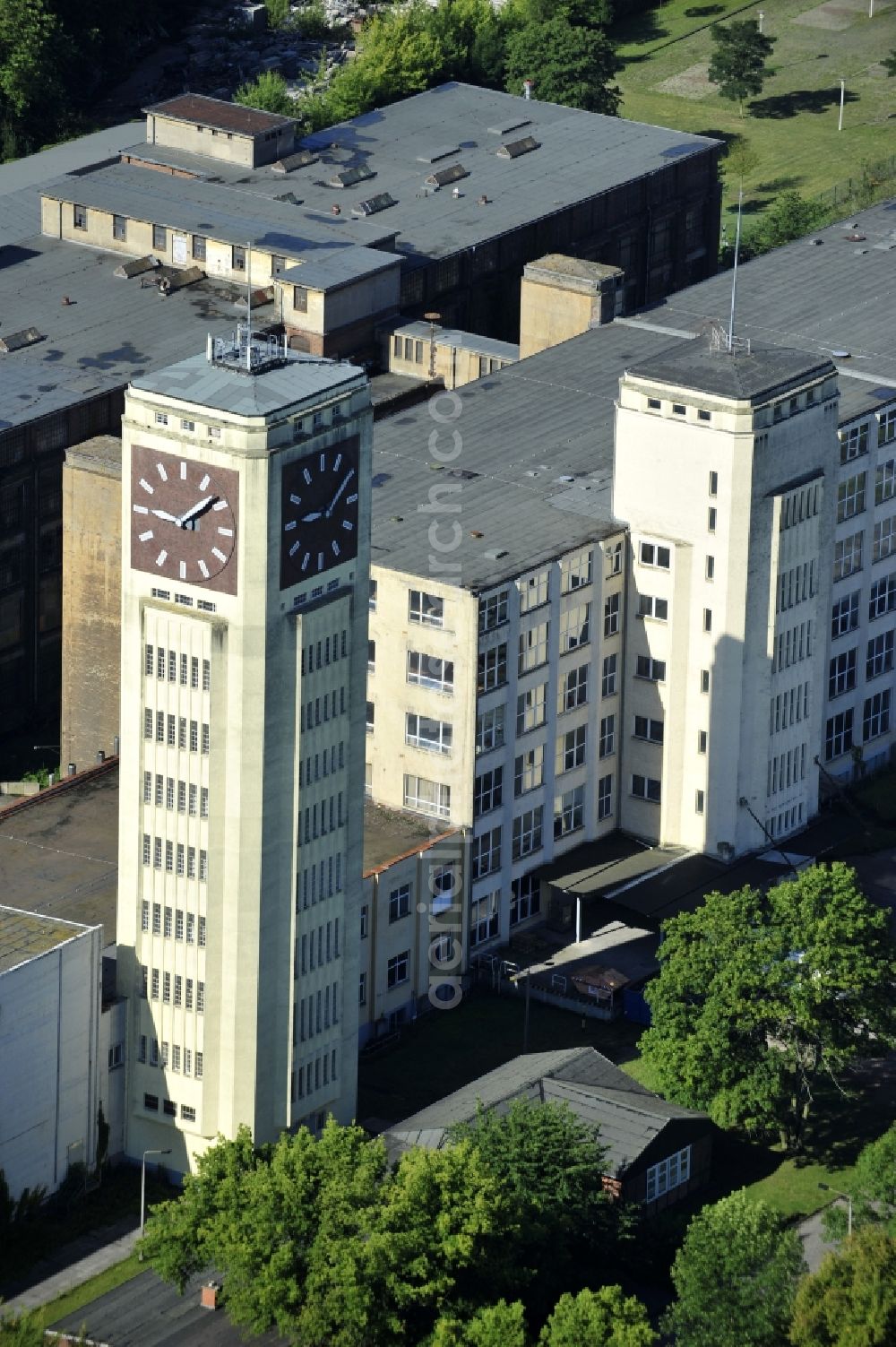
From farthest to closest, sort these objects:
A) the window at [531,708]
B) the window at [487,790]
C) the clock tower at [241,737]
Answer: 1. the window at [531,708]
2. the window at [487,790]
3. the clock tower at [241,737]

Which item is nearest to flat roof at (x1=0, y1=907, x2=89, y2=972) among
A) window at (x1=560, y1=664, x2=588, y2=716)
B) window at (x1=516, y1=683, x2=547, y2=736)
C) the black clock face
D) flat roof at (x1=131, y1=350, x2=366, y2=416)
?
the black clock face

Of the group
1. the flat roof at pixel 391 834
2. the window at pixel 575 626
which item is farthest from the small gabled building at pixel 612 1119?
the window at pixel 575 626

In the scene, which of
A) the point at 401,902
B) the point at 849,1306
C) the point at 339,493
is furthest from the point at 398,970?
the point at 849,1306

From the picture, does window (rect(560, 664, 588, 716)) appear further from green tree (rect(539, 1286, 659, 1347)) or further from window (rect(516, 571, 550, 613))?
green tree (rect(539, 1286, 659, 1347))

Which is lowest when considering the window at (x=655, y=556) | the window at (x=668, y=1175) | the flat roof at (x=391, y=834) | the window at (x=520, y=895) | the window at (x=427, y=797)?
the window at (x=668, y=1175)

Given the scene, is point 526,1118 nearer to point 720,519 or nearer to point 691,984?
point 691,984

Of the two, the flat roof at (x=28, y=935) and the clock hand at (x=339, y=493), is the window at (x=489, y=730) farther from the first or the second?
the flat roof at (x=28, y=935)

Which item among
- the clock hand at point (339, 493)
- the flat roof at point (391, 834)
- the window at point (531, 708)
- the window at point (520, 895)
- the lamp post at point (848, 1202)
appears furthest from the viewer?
the window at point (520, 895)
